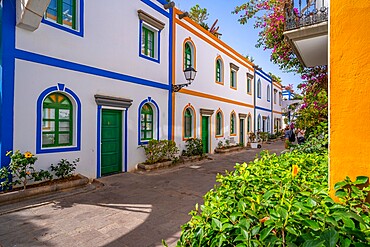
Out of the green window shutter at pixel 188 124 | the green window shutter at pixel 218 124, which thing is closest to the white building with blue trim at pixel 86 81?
the green window shutter at pixel 188 124

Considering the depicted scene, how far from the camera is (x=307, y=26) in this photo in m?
3.56

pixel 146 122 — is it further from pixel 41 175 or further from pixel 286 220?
pixel 286 220

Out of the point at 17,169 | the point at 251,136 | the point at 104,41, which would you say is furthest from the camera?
the point at 251,136

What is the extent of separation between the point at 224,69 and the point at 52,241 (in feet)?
38.2

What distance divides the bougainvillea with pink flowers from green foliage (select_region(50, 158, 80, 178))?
5630 millimetres

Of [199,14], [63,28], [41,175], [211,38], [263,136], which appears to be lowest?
[41,175]

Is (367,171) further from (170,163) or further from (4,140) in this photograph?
(170,163)

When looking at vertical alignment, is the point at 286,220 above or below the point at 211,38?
below

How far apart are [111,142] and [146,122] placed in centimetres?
161

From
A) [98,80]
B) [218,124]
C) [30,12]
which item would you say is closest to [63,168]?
[98,80]

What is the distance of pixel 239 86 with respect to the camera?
14734 millimetres

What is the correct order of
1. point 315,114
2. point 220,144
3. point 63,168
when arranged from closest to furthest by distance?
point 315,114 → point 63,168 → point 220,144

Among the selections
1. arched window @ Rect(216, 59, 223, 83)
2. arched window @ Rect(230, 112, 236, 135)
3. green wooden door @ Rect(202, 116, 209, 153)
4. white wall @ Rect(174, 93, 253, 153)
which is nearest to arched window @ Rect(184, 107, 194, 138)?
white wall @ Rect(174, 93, 253, 153)

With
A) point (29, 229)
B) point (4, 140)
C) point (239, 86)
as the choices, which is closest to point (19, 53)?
point (4, 140)
